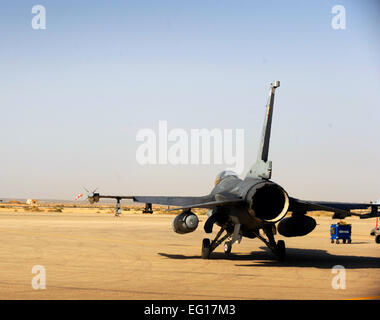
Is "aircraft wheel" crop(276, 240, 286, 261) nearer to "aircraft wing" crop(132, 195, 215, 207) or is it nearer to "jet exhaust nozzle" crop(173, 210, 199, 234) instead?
"aircraft wing" crop(132, 195, 215, 207)

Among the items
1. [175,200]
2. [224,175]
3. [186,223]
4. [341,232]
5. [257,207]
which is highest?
[224,175]

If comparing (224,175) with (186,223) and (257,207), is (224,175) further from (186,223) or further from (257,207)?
(257,207)

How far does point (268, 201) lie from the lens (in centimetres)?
1845

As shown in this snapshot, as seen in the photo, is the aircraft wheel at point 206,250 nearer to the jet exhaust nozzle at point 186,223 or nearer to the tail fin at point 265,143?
the jet exhaust nozzle at point 186,223

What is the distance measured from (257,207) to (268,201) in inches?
23.8

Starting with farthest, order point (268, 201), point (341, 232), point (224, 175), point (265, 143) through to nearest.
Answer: point (341, 232)
point (224, 175)
point (265, 143)
point (268, 201)

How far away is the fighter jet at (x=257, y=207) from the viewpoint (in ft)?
59.1

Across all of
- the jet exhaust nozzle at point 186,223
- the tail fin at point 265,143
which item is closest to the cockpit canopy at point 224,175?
the tail fin at point 265,143

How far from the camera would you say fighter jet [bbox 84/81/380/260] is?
1802 cm

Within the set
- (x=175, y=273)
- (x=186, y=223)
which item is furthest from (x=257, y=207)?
(x=175, y=273)

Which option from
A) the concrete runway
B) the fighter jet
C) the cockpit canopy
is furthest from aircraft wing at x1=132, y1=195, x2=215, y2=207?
the concrete runway

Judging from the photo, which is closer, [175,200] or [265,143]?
[265,143]
